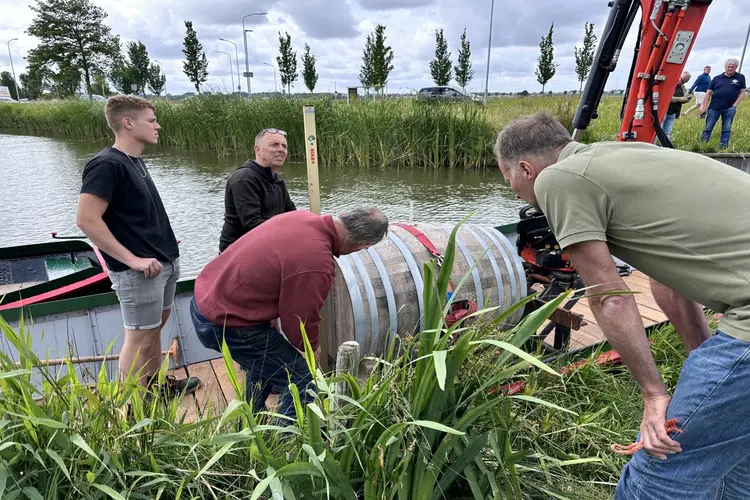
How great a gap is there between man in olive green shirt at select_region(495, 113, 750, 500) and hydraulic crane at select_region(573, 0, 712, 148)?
11.8 ft

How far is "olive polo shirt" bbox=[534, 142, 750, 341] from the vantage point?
135 cm

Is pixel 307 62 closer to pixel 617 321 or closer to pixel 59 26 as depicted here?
pixel 59 26

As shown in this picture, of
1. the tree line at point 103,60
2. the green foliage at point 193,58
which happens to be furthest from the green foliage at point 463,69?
the green foliage at point 193,58

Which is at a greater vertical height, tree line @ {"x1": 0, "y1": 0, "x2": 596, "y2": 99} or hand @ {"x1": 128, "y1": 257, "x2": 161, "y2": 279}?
tree line @ {"x1": 0, "y1": 0, "x2": 596, "y2": 99}

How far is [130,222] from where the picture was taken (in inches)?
113

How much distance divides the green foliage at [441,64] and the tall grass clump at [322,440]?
124 feet

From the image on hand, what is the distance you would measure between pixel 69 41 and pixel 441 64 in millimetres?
35513

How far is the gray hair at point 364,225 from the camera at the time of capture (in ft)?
7.89

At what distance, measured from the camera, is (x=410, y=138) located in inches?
520

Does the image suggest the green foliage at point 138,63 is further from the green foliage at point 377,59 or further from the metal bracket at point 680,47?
the metal bracket at point 680,47

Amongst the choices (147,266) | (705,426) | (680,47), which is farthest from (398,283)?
(680,47)

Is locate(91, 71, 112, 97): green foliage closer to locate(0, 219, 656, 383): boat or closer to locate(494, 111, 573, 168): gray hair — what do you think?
locate(0, 219, 656, 383): boat

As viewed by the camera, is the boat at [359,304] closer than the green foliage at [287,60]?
Yes

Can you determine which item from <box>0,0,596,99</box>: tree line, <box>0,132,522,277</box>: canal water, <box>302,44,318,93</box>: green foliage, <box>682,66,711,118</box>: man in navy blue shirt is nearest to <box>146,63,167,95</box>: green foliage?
<box>0,0,596,99</box>: tree line
